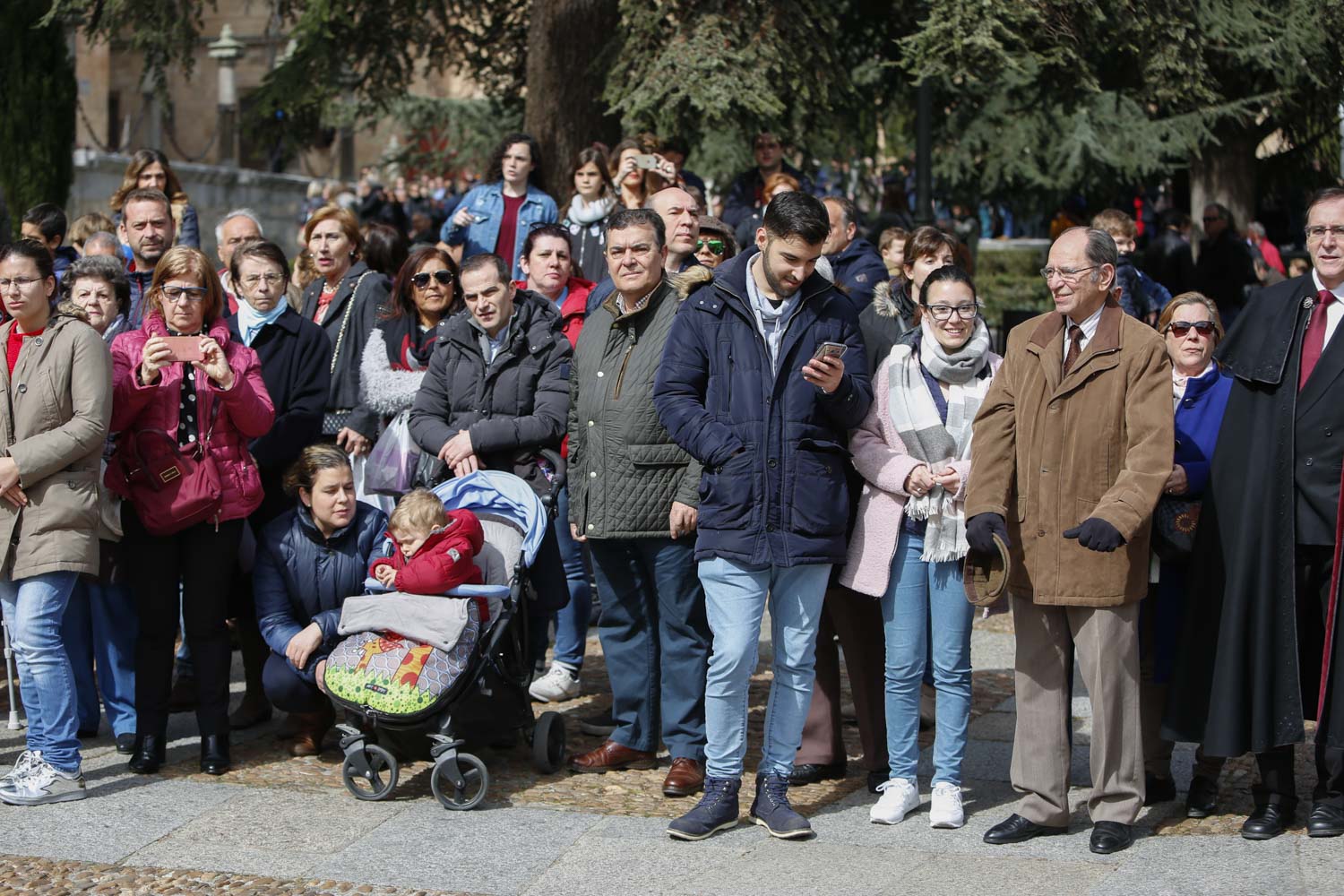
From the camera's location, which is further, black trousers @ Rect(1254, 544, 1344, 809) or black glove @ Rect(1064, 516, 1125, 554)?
black trousers @ Rect(1254, 544, 1344, 809)

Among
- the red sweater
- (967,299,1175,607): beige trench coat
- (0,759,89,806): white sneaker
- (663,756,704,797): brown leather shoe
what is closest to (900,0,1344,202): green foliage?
(967,299,1175,607): beige trench coat

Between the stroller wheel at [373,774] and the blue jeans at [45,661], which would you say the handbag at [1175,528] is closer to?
the stroller wheel at [373,774]

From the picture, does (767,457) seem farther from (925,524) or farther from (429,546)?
(429,546)

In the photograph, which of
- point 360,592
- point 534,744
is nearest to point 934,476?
point 534,744

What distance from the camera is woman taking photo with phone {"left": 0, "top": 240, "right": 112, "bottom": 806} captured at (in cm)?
609

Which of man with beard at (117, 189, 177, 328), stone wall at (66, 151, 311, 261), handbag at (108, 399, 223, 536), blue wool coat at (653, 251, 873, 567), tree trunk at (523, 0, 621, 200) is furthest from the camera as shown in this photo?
stone wall at (66, 151, 311, 261)

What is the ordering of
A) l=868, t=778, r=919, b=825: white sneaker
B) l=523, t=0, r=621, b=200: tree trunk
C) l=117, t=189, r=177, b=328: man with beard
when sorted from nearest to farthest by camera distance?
1. l=868, t=778, r=919, b=825: white sneaker
2. l=117, t=189, r=177, b=328: man with beard
3. l=523, t=0, r=621, b=200: tree trunk

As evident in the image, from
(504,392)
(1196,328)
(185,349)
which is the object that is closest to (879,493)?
(1196,328)

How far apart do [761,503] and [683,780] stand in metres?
1.19

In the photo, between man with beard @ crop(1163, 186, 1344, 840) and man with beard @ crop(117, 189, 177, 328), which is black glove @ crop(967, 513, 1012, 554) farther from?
man with beard @ crop(117, 189, 177, 328)

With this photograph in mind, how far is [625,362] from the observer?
6.21 meters

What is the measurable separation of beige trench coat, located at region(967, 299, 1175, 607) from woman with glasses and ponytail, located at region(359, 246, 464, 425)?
296 centimetres

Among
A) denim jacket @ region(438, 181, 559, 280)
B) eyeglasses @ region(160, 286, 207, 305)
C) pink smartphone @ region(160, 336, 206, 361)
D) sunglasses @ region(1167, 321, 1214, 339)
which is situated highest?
denim jacket @ region(438, 181, 559, 280)

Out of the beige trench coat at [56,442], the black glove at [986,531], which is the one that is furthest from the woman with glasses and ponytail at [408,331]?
the black glove at [986,531]
